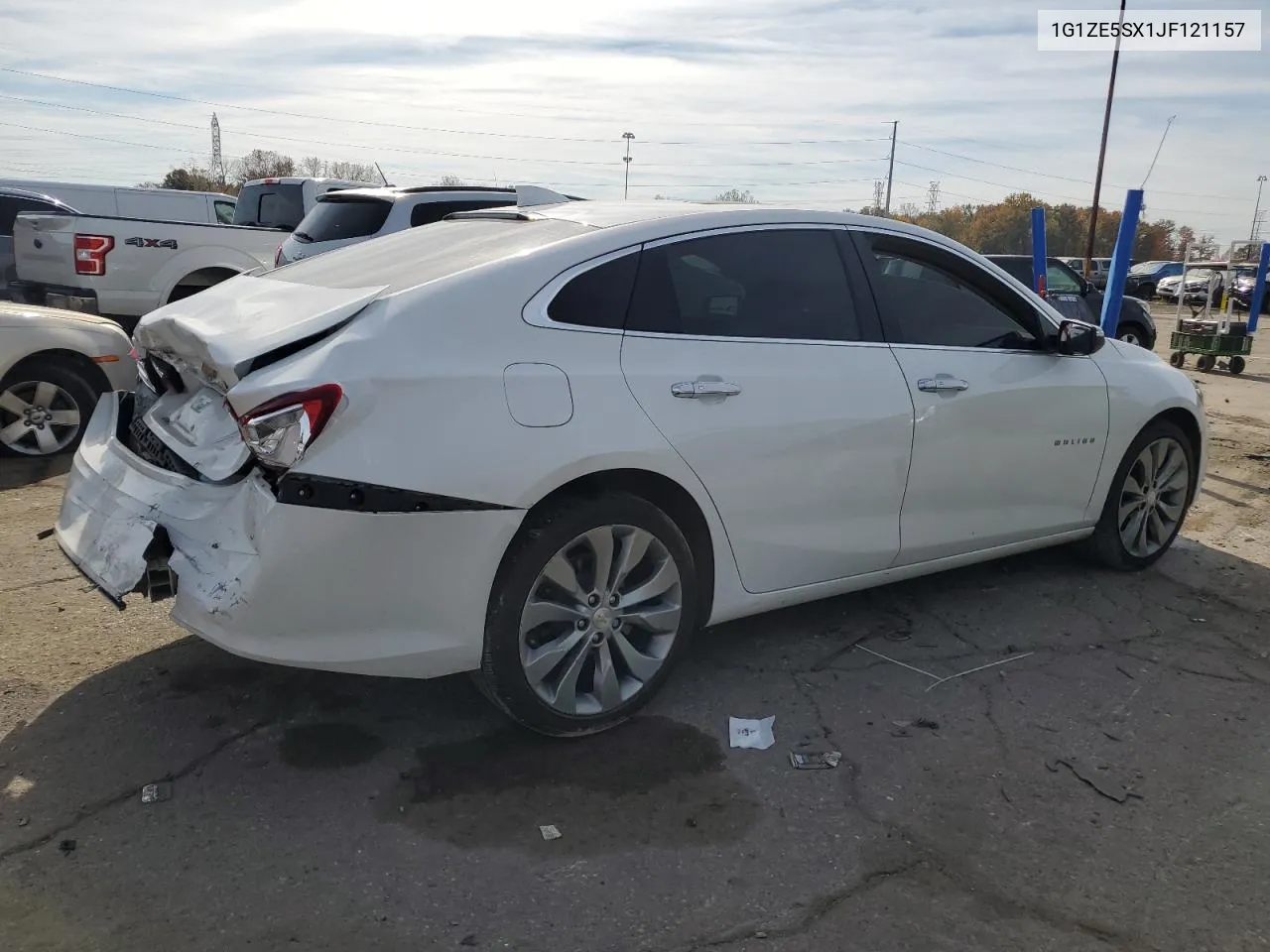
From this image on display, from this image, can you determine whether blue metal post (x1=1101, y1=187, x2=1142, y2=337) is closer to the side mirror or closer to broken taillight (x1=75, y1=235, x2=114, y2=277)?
the side mirror

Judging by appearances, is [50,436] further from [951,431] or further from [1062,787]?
[1062,787]

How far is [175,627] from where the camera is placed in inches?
165

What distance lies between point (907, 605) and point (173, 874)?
10.5ft

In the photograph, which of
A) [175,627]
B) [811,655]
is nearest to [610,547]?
[811,655]

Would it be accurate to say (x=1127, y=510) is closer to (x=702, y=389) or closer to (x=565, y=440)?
(x=702, y=389)

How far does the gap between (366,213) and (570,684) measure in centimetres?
800

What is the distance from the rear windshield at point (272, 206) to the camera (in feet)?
45.9

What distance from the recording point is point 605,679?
3.44m

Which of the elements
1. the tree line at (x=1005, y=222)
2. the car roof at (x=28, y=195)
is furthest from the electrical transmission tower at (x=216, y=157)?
the car roof at (x=28, y=195)

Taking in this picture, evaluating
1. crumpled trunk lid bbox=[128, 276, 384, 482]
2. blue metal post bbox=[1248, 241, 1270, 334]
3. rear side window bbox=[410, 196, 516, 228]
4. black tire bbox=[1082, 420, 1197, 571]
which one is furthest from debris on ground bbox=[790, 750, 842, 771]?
blue metal post bbox=[1248, 241, 1270, 334]

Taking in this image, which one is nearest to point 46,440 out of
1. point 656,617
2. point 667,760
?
point 656,617

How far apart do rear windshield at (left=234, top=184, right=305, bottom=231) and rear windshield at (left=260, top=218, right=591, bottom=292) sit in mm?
10361

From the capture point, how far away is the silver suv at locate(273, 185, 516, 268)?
10156mm

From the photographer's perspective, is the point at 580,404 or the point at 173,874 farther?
the point at 580,404
